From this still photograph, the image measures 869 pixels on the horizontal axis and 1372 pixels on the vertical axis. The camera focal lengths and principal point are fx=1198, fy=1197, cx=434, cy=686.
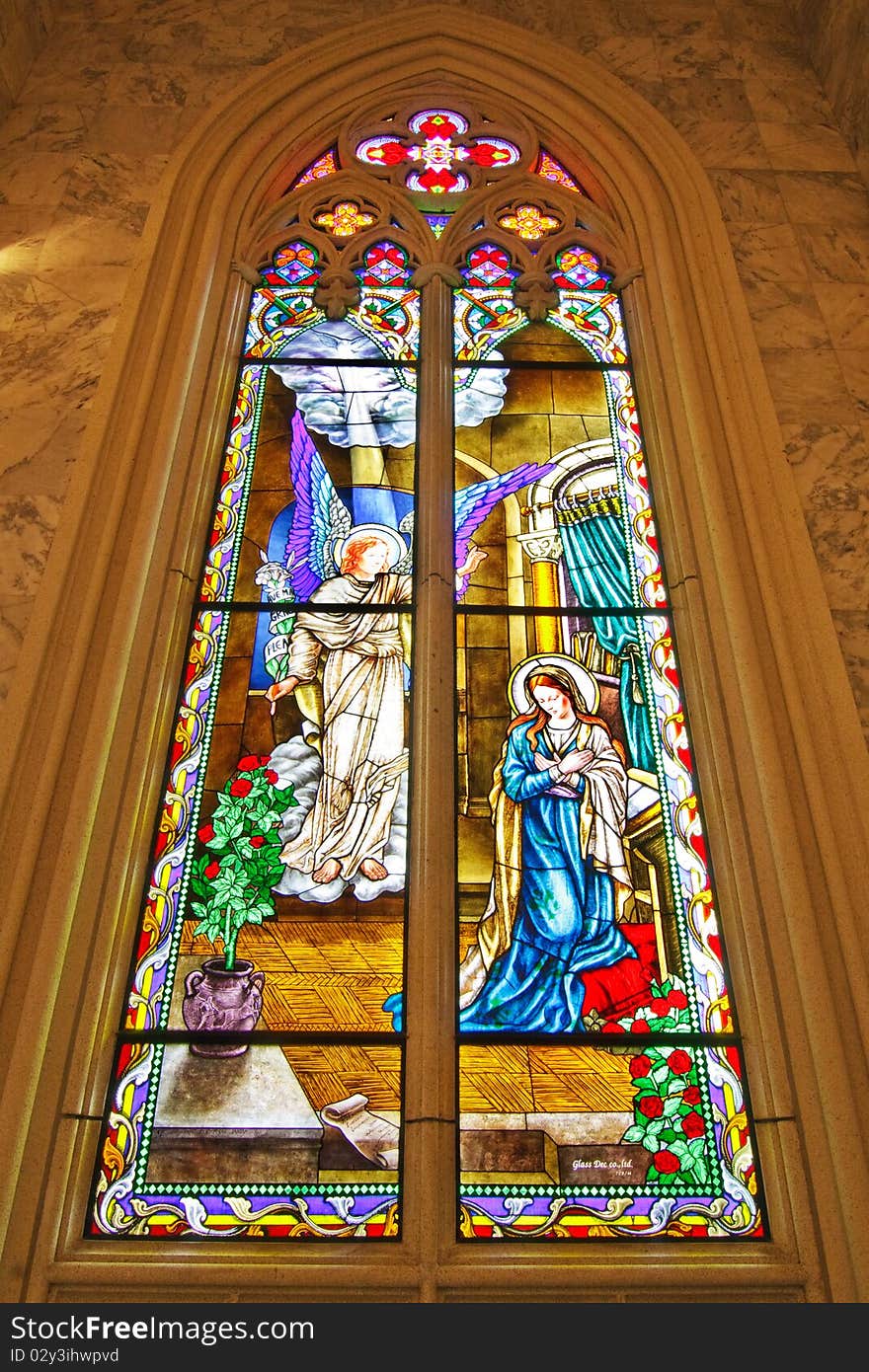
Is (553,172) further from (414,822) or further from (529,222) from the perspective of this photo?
(414,822)

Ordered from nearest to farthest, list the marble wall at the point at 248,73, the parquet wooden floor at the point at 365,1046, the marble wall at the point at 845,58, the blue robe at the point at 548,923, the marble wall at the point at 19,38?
the parquet wooden floor at the point at 365,1046, the blue robe at the point at 548,923, the marble wall at the point at 248,73, the marble wall at the point at 845,58, the marble wall at the point at 19,38

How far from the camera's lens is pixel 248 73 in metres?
4.91

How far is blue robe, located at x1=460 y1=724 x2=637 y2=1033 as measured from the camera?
293cm

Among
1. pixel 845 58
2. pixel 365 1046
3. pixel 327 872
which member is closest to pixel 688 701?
pixel 327 872

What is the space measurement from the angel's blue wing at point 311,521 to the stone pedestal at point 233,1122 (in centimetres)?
145

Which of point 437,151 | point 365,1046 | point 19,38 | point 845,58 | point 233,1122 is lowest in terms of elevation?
point 233,1122

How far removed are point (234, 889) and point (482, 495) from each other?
155cm

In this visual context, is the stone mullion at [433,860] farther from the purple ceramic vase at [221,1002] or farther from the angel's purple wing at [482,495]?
the purple ceramic vase at [221,1002]

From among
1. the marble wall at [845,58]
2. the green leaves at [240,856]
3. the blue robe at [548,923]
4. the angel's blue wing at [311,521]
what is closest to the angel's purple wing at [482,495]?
the angel's blue wing at [311,521]

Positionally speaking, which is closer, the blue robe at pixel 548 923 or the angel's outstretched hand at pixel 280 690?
the blue robe at pixel 548 923

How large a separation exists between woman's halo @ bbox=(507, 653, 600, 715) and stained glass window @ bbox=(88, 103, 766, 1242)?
1 cm

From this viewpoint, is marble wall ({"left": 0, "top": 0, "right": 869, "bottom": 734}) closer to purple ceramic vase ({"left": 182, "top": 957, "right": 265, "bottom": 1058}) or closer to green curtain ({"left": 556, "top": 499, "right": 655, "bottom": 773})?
green curtain ({"left": 556, "top": 499, "right": 655, "bottom": 773})

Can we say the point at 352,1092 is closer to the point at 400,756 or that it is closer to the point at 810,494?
the point at 400,756

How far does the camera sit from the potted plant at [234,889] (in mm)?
2904
